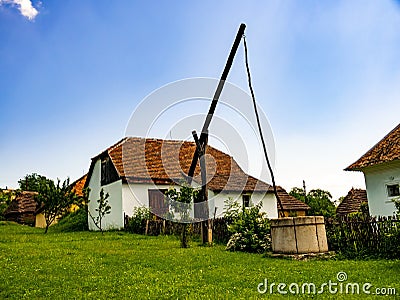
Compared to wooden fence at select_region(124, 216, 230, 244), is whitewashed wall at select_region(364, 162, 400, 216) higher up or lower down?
higher up

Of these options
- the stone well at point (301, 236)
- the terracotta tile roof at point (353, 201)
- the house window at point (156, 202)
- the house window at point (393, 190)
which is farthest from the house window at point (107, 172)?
the terracotta tile roof at point (353, 201)

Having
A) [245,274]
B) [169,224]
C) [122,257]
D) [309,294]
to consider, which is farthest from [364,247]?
[169,224]

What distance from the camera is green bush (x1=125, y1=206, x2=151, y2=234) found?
2209 centimetres

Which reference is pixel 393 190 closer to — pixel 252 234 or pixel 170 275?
pixel 252 234

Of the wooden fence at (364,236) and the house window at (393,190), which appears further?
the house window at (393,190)

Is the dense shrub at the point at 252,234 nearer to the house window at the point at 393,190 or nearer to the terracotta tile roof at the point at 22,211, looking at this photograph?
the house window at the point at 393,190

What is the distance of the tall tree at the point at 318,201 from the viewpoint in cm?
3913

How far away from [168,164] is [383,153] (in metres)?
13.6

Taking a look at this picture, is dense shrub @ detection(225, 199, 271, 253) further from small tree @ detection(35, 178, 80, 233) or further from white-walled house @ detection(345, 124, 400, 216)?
small tree @ detection(35, 178, 80, 233)

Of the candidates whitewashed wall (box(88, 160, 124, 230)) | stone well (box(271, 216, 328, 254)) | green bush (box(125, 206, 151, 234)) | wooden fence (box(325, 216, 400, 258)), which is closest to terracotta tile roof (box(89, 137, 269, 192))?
whitewashed wall (box(88, 160, 124, 230))

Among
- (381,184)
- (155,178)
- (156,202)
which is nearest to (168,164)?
(155,178)

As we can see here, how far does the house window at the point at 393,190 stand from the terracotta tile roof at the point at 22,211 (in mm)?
34242

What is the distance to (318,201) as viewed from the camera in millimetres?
44469

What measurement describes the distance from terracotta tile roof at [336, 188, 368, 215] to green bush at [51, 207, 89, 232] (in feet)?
69.2
